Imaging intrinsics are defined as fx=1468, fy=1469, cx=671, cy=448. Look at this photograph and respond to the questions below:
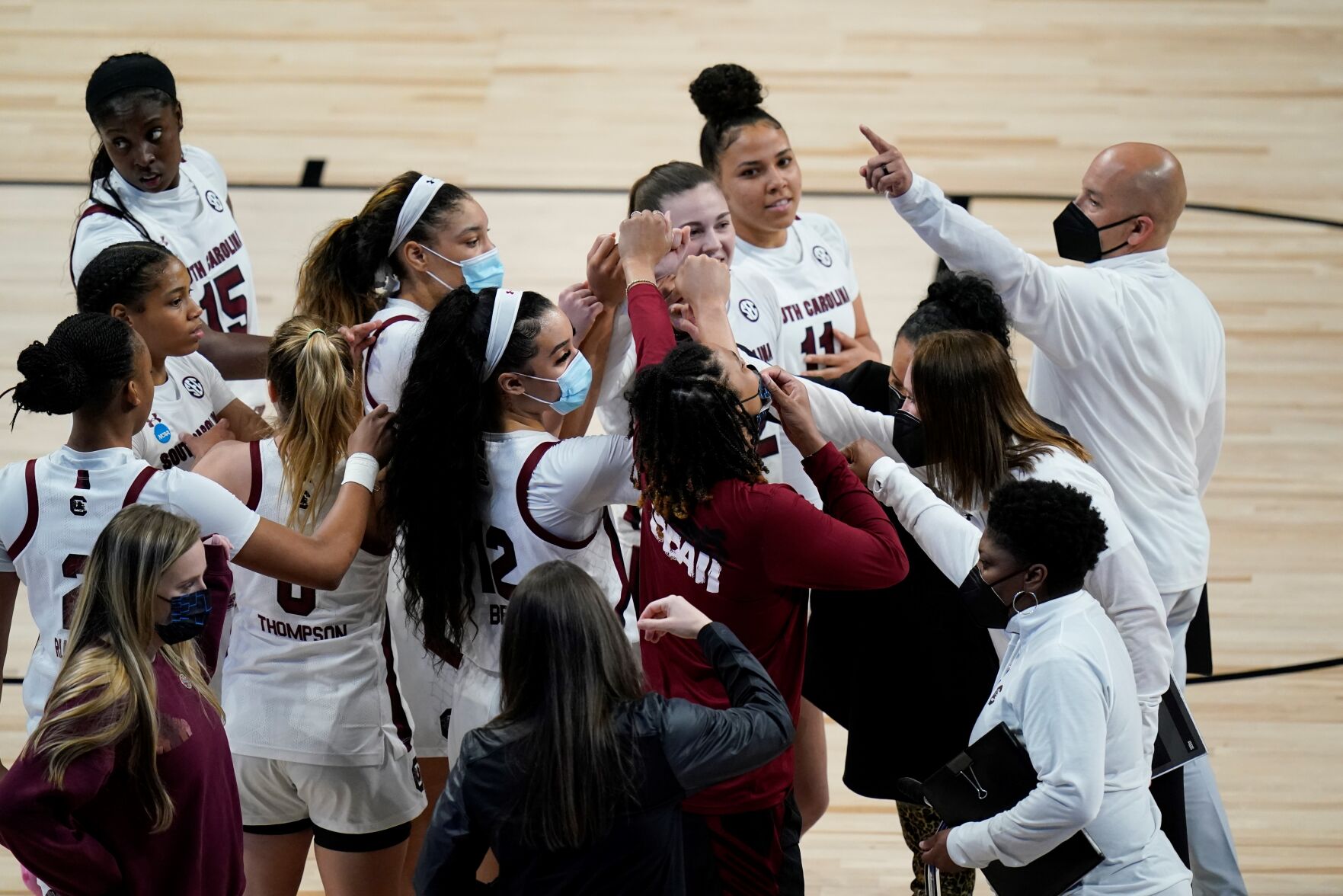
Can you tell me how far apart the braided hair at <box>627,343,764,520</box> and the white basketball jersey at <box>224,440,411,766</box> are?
0.82 m

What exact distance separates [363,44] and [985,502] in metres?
7.36

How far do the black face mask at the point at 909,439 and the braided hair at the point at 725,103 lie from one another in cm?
155

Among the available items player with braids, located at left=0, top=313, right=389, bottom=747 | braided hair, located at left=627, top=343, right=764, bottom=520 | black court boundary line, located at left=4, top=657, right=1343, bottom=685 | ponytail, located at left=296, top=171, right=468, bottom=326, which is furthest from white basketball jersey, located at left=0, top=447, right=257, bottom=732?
black court boundary line, located at left=4, top=657, right=1343, bottom=685

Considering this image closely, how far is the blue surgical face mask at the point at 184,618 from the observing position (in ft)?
8.61

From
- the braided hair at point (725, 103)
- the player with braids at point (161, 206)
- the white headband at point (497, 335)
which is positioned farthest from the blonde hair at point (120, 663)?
the braided hair at point (725, 103)

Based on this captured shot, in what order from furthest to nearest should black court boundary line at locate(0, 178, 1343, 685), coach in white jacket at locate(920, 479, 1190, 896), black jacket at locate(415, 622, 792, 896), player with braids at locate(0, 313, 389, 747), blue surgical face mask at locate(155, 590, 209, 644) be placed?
black court boundary line at locate(0, 178, 1343, 685) → player with braids at locate(0, 313, 389, 747) → blue surgical face mask at locate(155, 590, 209, 644) → coach in white jacket at locate(920, 479, 1190, 896) → black jacket at locate(415, 622, 792, 896)

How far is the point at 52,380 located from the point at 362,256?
3.71 ft

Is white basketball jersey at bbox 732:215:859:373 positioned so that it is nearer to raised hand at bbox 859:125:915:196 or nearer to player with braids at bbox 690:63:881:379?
player with braids at bbox 690:63:881:379

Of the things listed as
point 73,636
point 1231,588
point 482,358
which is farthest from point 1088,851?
point 1231,588

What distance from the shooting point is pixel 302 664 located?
3.27 m

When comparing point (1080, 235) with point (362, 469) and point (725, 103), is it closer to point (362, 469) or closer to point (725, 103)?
point (725, 103)

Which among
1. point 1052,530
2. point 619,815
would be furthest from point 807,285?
point 619,815

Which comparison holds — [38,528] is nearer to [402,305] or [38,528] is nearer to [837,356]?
[402,305]

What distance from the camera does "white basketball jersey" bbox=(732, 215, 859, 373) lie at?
443cm
